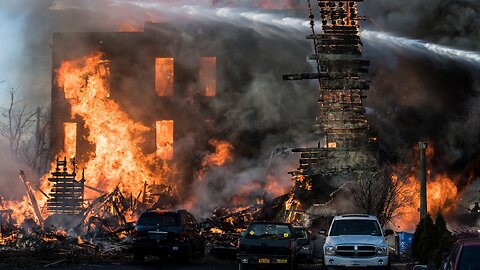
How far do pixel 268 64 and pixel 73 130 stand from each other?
14.2 meters

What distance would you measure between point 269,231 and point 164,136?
33.1 metres

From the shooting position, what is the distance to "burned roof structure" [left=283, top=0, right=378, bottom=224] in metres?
44.6

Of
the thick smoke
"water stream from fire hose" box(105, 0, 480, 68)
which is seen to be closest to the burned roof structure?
the thick smoke

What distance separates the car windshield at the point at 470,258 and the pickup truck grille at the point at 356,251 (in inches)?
418

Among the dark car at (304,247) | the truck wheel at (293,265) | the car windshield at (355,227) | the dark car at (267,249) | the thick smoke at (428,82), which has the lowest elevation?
the dark car at (304,247)

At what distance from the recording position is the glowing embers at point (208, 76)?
5847 cm

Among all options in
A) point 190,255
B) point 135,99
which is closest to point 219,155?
point 135,99

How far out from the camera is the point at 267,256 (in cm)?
2558

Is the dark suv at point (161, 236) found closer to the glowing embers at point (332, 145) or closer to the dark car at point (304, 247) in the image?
the dark car at point (304, 247)

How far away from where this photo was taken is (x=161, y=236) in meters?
28.2

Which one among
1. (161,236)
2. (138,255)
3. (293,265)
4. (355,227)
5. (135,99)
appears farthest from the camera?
(135,99)

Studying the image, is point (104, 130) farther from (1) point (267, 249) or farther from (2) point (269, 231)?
(1) point (267, 249)

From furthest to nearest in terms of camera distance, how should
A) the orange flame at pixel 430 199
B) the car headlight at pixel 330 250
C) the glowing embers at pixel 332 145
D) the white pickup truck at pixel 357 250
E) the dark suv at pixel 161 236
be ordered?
the glowing embers at pixel 332 145 → the orange flame at pixel 430 199 → the dark suv at pixel 161 236 → the car headlight at pixel 330 250 → the white pickup truck at pixel 357 250

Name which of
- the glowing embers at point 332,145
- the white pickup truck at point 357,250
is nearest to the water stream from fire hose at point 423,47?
the glowing embers at point 332,145
